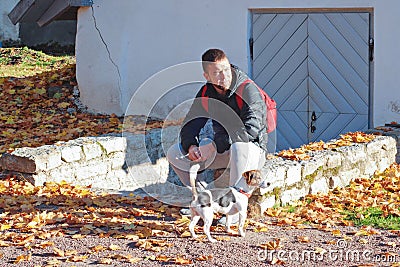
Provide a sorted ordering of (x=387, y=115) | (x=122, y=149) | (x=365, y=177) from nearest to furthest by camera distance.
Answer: (x=365, y=177) → (x=122, y=149) → (x=387, y=115)

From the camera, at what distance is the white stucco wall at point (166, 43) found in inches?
383

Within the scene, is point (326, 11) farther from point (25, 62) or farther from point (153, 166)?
point (25, 62)

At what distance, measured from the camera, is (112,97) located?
11875 millimetres

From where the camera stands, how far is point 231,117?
6285mm

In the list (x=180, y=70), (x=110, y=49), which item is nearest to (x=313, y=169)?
(x=180, y=70)

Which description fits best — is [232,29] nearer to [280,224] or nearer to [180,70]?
[180,70]

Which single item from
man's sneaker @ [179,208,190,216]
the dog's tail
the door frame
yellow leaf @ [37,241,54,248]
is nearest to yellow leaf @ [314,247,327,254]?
the dog's tail

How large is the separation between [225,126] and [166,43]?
5.09 meters

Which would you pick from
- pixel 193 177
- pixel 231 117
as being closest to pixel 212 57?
pixel 231 117

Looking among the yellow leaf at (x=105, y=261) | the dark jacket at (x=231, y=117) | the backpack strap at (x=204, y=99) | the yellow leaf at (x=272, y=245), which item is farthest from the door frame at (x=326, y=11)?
the yellow leaf at (x=105, y=261)

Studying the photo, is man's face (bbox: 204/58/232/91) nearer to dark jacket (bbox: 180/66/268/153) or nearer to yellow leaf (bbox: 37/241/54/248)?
dark jacket (bbox: 180/66/268/153)

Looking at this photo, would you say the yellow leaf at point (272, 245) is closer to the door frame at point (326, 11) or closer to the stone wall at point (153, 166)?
the stone wall at point (153, 166)

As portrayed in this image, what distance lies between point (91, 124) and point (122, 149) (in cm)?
242

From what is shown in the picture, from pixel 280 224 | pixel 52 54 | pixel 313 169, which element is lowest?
pixel 280 224
